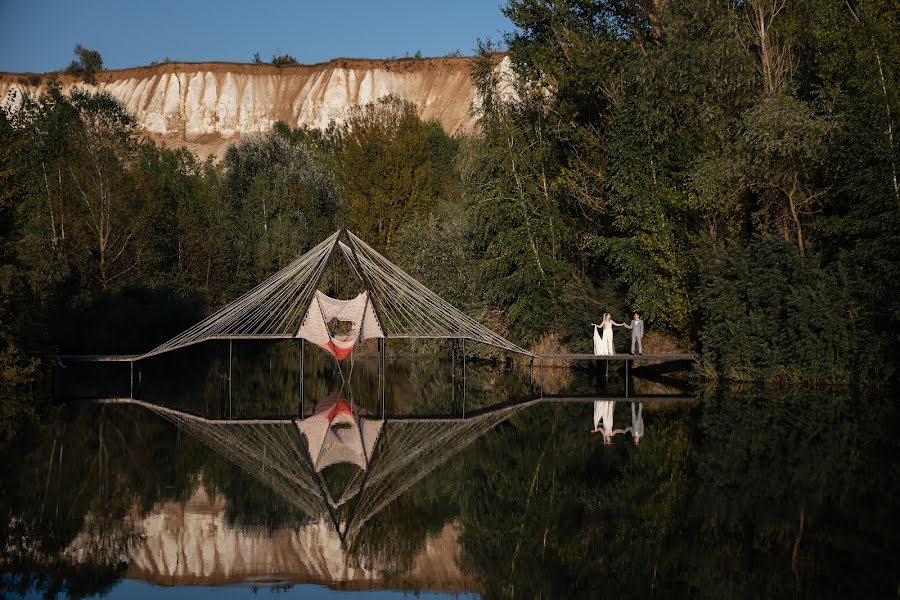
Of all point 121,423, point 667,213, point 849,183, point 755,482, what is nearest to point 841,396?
point 849,183

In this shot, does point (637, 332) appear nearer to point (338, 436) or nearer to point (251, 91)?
point (338, 436)

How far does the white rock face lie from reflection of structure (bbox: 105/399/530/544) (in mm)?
72284

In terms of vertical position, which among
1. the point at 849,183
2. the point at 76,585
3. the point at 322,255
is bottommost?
the point at 76,585

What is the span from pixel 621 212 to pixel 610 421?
12.4 m

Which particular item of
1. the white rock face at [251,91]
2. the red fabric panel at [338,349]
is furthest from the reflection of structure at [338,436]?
the white rock face at [251,91]

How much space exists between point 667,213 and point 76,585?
24239 mm

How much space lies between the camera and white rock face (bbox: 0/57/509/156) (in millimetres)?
95438

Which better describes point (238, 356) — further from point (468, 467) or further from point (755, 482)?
point (755, 482)

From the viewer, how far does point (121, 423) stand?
69.7ft

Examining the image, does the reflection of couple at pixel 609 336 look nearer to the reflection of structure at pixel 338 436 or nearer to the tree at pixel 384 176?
the reflection of structure at pixel 338 436

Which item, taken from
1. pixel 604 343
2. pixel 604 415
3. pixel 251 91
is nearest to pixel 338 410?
pixel 604 415

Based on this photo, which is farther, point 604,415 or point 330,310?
point 330,310

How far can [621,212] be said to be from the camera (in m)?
32.4

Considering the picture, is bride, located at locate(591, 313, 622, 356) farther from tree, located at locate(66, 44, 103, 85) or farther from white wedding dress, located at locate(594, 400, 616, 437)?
tree, located at locate(66, 44, 103, 85)
